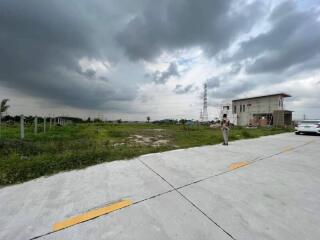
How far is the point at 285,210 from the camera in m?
2.52

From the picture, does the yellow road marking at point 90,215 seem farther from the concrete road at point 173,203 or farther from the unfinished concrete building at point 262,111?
the unfinished concrete building at point 262,111

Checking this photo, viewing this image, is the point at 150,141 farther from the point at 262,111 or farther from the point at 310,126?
the point at 262,111

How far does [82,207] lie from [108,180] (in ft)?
3.52

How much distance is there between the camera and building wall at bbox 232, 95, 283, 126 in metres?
36.3

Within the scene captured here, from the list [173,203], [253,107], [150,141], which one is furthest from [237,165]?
[253,107]

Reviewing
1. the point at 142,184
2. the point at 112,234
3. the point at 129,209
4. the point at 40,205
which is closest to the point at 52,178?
the point at 40,205

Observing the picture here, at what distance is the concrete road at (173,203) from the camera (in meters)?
2.11

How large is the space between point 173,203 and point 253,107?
139ft

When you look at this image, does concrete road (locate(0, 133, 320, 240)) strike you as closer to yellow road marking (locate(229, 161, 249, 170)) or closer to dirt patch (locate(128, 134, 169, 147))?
yellow road marking (locate(229, 161, 249, 170))

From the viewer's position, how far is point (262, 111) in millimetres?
38188

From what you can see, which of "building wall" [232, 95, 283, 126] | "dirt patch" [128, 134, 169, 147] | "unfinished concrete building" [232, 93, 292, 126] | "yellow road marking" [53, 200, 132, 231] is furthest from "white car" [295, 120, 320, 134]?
"building wall" [232, 95, 283, 126]

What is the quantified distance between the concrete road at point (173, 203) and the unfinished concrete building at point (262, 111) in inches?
1352

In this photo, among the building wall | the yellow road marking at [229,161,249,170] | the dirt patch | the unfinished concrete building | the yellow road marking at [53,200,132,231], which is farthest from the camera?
the building wall

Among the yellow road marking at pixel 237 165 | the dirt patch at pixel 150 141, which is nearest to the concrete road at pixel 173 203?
the yellow road marking at pixel 237 165
